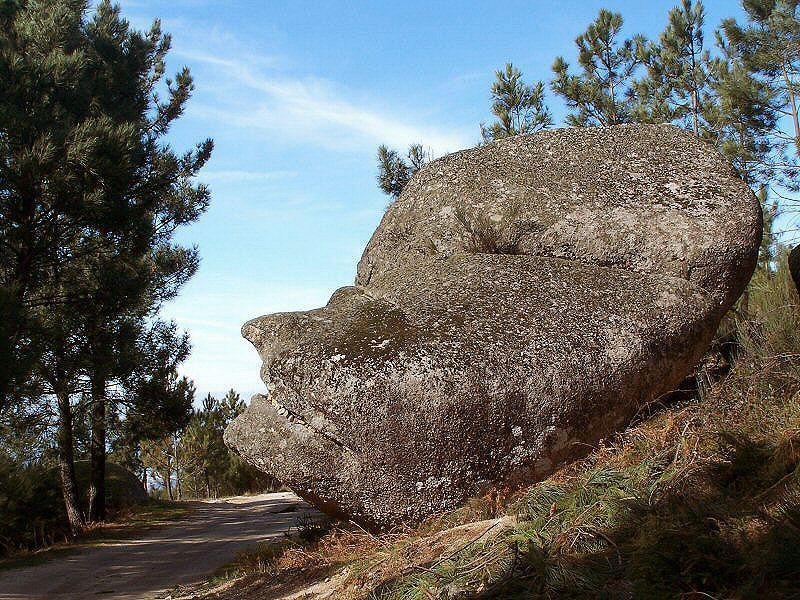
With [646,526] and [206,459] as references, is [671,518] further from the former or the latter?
[206,459]

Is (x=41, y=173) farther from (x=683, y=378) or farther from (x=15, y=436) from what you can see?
(x=683, y=378)

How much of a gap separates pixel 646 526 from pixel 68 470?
13.3 meters

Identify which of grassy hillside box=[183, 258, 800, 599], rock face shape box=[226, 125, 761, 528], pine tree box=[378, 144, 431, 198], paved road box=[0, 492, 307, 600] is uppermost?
pine tree box=[378, 144, 431, 198]

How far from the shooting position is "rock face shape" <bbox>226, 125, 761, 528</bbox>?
555cm

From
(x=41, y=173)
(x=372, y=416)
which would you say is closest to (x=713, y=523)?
(x=372, y=416)

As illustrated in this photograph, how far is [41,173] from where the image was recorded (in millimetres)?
10023

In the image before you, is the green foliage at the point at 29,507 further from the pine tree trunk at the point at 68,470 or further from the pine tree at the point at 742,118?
the pine tree at the point at 742,118

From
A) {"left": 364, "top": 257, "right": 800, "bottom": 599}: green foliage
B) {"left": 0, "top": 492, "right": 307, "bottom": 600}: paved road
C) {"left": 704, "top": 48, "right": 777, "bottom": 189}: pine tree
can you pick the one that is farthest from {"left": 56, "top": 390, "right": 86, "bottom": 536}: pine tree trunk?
{"left": 704, "top": 48, "right": 777, "bottom": 189}: pine tree

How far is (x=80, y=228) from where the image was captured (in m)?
11.4

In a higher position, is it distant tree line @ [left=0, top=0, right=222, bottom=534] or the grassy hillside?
distant tree line @ [left=0, top=0, right=222, bottom=534]

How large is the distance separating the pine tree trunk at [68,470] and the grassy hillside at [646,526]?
8720 mm

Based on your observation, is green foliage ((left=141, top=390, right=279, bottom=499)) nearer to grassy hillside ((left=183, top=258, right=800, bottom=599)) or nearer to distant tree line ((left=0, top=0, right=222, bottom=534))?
distant tree line ((left=0, top=0, right=222, bottom=534))

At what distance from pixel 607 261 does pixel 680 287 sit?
703 millimetres

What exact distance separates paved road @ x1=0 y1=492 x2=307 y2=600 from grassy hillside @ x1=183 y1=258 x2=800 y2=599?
271 centimetres
